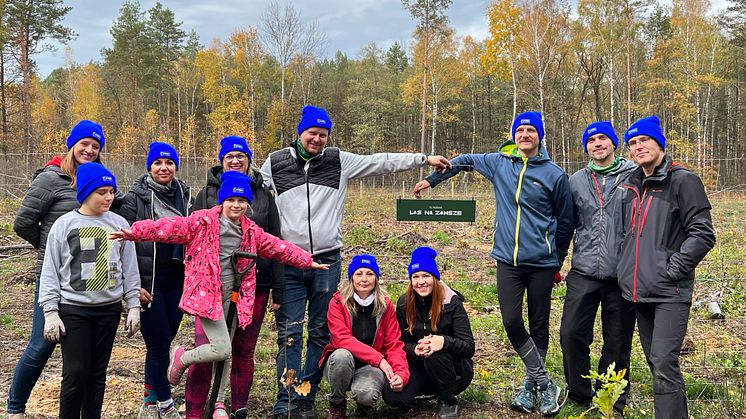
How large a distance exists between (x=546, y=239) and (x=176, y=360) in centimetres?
278

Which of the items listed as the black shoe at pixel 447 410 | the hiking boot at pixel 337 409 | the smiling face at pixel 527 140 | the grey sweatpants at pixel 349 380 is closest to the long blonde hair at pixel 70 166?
the grey sweatpants at pixel 349 380

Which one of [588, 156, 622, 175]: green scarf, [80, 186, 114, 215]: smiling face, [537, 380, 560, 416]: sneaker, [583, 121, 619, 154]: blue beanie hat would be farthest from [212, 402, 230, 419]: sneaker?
[583, 121, 619, 154]: blue beanie hat

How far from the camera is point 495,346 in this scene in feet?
18.5

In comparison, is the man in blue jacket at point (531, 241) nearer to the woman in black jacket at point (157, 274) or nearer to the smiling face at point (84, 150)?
the woman in black jacket at point (157, 274)

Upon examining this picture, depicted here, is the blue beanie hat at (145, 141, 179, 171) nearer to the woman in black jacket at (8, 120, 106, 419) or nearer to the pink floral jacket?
the woman in black jacket at (8, 120, 106, 419)

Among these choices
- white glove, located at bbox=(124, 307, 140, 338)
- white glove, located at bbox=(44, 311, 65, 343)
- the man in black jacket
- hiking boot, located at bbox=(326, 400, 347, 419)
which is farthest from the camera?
hiking boot, located at bbox=(326, 400, 347, 419)

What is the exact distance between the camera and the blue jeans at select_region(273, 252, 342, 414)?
12.5 feet

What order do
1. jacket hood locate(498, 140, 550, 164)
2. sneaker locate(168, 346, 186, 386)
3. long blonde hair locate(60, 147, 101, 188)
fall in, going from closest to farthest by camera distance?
1. long blonde hair locate(60, 147, 101, 188)
2. sneaker locate(168, 346, 186, 386)
3. jacket hood locate(498, 140, 550, 164)

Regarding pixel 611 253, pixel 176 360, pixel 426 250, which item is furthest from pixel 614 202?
pixel 176 360

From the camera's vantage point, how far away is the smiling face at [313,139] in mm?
3838

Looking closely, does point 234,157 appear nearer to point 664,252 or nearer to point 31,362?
point 31,362

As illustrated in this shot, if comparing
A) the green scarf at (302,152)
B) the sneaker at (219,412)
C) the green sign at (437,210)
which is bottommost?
the sneaker at (219,412)

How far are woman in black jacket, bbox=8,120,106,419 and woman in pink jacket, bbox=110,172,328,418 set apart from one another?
66 centimetres

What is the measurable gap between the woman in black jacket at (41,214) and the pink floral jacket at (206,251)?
66 centimetres
